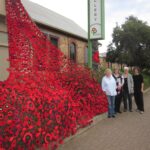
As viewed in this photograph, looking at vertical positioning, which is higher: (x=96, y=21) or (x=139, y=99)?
(x=96, y=21)

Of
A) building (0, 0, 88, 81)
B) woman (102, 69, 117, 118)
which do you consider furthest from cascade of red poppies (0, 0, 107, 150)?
building (0, 0, 88, 81)

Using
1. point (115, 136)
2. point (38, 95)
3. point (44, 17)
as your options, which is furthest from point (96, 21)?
point (38, 95)

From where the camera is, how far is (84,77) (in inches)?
339

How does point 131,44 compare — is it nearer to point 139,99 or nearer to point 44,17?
point 44,17

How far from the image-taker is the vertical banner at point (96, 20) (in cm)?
1091

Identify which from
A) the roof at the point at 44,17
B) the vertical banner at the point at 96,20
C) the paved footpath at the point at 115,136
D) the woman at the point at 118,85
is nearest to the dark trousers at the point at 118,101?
the woman at the point at 118,85

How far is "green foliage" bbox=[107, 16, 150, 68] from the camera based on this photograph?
24.8 m

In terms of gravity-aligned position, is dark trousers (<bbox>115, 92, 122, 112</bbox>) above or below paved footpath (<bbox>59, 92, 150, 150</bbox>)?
above

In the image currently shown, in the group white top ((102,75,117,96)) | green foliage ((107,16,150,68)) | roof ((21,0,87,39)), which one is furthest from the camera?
green foliage ((107,16,150,68))

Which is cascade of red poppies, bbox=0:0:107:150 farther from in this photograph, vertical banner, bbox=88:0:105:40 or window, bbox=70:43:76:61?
window, bbox=70:43:76:61

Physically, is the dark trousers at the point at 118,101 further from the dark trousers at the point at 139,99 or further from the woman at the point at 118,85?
the dark trousers at the point at 139,99

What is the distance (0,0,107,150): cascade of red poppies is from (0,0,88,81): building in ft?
2.25

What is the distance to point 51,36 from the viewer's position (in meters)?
15.4

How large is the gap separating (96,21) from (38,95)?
21.8 feet
